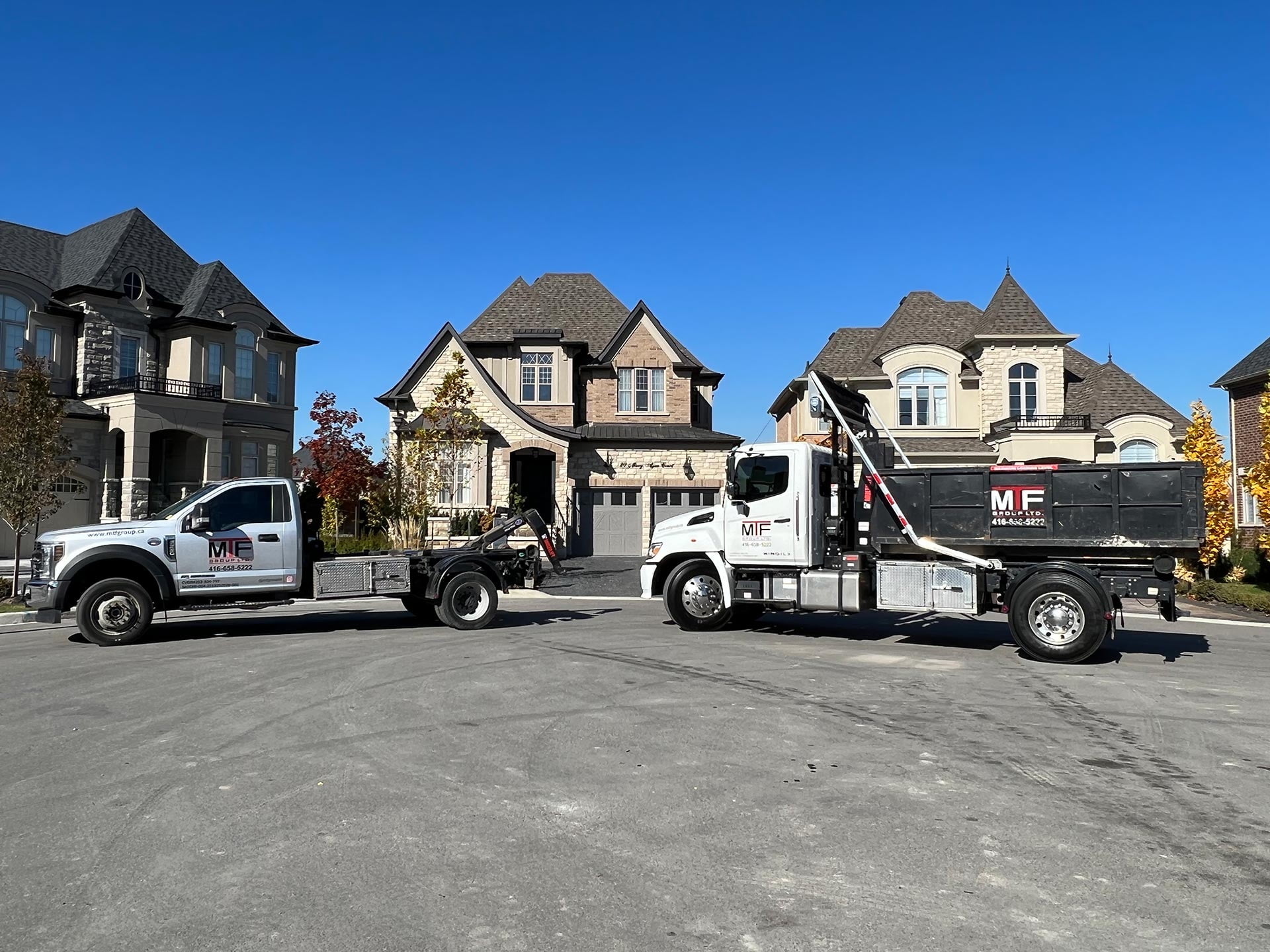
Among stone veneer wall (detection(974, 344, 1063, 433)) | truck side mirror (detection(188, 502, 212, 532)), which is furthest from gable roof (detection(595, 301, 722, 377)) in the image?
truck side mirror (detection(188, 502, 212, 532))

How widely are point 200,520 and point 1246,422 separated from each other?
31625 millimetres

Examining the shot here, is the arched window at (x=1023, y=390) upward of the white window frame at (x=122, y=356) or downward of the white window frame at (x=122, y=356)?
downward

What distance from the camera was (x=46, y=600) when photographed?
1216 cm

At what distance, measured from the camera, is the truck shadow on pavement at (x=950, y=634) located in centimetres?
1238

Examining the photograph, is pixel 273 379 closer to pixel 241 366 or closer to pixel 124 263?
pixel 241 366

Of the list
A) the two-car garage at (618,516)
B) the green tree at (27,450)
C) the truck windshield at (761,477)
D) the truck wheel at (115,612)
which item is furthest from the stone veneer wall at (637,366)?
the truck wheel at (115,612)

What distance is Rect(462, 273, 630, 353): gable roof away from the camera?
3328 cm

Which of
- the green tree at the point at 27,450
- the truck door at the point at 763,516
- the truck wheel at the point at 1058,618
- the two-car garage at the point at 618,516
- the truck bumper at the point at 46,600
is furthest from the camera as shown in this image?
the two-car garage at the point at 618,516

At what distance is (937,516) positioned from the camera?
1218 centimetres

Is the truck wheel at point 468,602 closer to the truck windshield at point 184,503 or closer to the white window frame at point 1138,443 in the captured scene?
the truck windshield at point 184,503

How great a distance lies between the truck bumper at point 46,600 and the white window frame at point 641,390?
22614 mm

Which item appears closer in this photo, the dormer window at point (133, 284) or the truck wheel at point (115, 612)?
the truck wheel at point (115, 612)

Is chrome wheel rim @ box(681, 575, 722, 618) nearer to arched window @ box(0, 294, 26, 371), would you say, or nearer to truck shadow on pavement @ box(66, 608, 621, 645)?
truck shadow on pavement @ box(66, 608, 621, 645)

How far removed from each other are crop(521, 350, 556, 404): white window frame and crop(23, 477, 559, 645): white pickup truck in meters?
18.6
